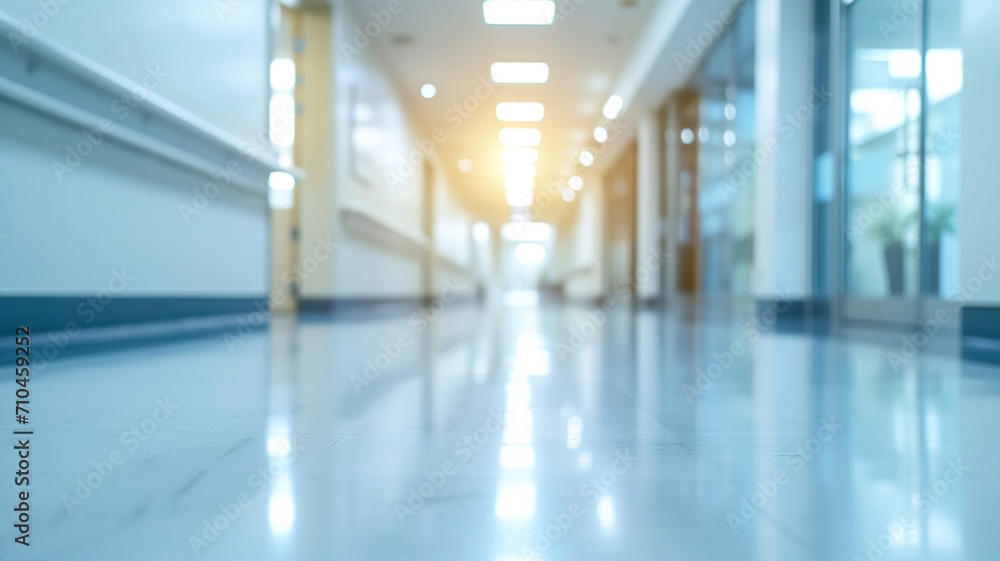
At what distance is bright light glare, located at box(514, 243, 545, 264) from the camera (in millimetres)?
46419

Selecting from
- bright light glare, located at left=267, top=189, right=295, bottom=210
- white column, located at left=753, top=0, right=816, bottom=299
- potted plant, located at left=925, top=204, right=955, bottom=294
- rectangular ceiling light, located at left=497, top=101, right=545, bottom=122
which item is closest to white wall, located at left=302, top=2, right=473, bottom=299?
bright light glare, located at left=267, top=189, right=295, bottom=210

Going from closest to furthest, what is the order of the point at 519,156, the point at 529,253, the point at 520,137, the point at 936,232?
the point at 936,232
the point at 520,137
the point at 519,156
the point at 529,253

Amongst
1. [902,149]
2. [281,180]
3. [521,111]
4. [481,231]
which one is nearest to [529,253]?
[481,231]

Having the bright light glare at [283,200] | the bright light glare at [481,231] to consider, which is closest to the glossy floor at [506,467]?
the bright light glare at [283,200]

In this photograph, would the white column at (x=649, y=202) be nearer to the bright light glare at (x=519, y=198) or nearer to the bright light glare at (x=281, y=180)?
the bright light glare at (x=281, y=180)

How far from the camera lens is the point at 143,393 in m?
2.20

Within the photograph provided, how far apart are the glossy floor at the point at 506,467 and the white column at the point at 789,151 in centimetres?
348

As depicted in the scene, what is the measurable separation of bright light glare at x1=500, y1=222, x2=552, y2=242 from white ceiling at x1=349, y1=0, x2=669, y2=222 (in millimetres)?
22216

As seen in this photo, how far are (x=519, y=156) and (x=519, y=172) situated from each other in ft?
7.80

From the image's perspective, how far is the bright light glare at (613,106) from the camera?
11.9 metres

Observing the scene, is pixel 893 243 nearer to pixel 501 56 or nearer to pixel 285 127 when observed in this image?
pixel 285 127

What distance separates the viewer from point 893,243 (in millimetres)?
4914

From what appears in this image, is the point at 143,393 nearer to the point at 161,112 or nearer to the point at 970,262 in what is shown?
the point at 161,112

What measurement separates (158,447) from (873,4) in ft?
18.7
